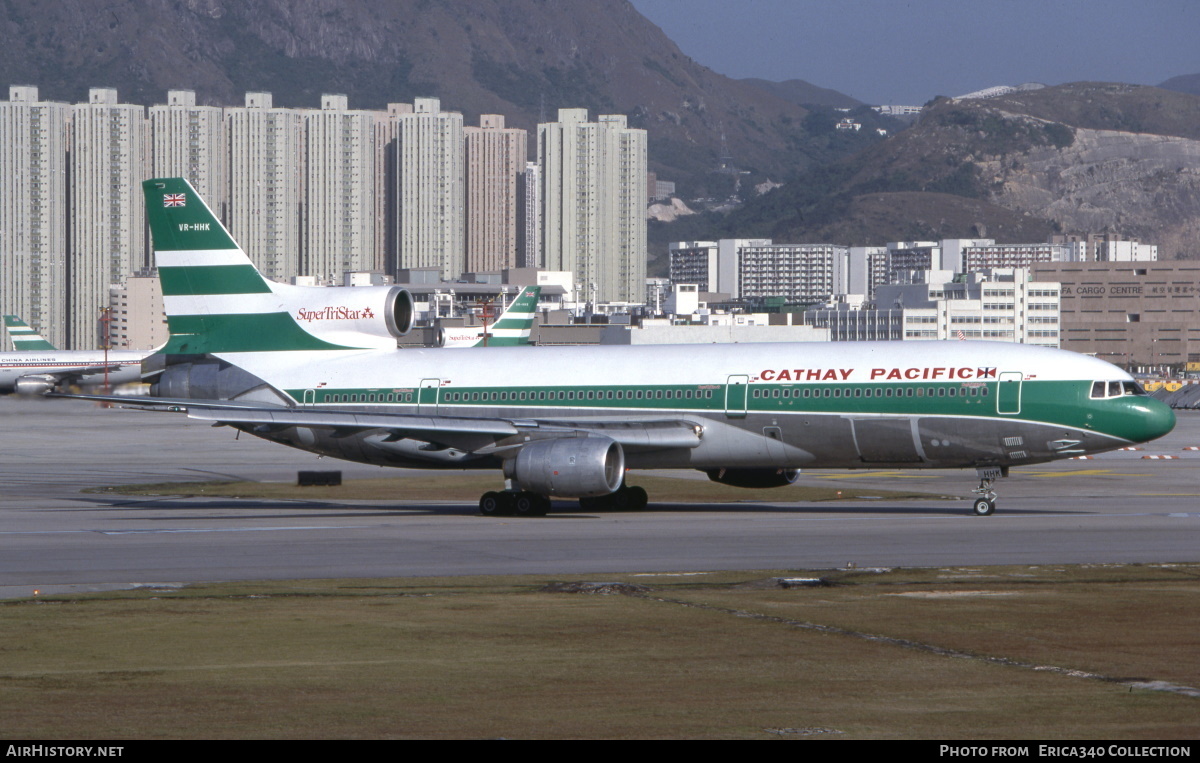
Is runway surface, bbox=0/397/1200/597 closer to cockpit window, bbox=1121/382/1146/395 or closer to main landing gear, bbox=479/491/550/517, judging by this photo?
main landing gear, bbox=479/491/550/517

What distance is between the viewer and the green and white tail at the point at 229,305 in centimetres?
4416

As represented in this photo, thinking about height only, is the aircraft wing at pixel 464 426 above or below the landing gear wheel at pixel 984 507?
above

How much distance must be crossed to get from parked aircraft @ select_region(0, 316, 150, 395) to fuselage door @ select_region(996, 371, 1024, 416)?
347 feet

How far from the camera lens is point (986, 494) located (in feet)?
126

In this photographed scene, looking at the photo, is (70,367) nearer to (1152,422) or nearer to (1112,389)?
(1112,389)

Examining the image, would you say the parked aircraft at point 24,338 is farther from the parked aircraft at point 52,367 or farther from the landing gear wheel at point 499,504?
the landing gear wheel at point 499,504

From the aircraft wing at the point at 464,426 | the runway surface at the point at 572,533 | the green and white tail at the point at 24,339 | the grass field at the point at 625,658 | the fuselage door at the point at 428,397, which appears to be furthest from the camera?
the green and white tail at the point at 24,339

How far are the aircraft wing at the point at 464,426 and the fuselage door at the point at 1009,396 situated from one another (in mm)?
7814

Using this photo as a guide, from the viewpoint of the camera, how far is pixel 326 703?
1502 cm

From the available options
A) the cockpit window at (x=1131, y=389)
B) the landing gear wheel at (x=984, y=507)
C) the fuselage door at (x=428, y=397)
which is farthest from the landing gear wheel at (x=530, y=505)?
the cockpit window at (x=1131, y=389)

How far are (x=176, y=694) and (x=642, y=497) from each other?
2711cm

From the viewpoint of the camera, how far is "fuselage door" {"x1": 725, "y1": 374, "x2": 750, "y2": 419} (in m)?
39.2
